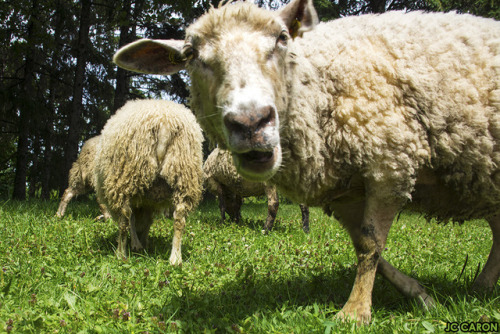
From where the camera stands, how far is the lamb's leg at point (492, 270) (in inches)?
124

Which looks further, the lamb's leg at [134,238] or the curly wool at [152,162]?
the lamb's leg at [134,238]

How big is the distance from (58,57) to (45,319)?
15.9 metres

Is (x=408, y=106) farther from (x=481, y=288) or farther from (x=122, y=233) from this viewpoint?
(x=122, y=233)

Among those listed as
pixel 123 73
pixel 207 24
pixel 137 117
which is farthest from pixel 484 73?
pixel 123 73

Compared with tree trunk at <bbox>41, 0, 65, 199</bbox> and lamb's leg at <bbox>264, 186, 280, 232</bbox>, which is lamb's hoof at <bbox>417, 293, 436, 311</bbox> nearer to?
lamb's leg at <bbox>264, 186, 280, 232</bbox>

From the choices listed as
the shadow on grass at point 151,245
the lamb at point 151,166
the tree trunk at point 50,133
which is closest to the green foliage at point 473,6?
the lamb at point 151,166

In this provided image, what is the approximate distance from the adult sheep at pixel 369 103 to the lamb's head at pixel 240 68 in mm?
10

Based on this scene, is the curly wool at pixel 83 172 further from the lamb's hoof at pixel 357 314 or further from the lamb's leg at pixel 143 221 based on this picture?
Answer: the lamb's hoof at pixel 357 314

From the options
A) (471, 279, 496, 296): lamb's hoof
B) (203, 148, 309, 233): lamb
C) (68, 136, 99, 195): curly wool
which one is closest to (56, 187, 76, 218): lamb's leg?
(68, 136, 99, 195): curly wool

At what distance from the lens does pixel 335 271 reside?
3684 millimetres

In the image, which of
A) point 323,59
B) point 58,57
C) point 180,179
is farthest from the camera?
point 58,57

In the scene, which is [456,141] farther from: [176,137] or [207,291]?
[176,137]

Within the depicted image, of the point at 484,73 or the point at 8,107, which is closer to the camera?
the point at 484,73

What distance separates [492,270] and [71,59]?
17.0 meters
